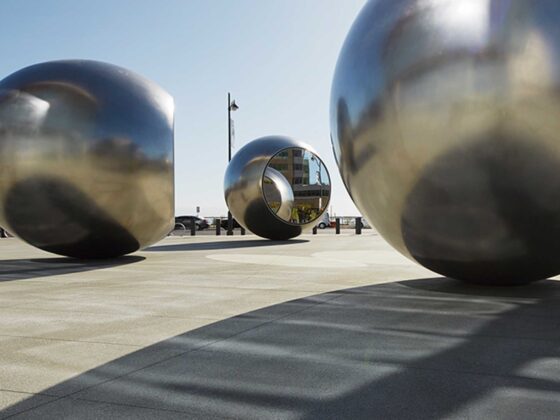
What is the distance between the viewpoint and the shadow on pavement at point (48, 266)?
380 inches

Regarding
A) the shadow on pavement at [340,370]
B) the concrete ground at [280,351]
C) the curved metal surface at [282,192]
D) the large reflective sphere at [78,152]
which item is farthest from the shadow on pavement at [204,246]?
the shadow on pavement at [340,370]

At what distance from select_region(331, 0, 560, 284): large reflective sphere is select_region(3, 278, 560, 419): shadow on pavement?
0.90 m

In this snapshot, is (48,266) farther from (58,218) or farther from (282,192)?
(282,192)

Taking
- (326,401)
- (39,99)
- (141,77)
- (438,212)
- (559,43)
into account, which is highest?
(141,77)

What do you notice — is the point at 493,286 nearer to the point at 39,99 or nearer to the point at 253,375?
the point at 253,375

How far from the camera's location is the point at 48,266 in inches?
436

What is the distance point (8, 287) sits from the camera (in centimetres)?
803

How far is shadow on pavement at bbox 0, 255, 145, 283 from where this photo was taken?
966 cm

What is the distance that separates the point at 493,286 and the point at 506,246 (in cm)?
155

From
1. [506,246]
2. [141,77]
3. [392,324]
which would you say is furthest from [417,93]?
[141,77]

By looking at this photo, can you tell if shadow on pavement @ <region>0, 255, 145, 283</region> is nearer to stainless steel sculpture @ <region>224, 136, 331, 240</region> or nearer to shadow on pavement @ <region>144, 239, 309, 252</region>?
shadow on pavement @ <region>144, 239, 309, 252</region>

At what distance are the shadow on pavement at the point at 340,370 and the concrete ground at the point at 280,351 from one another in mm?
13

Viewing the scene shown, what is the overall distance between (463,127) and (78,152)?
7.38 m

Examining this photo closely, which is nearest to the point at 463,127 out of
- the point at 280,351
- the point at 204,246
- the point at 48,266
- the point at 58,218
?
the point at 280,351
